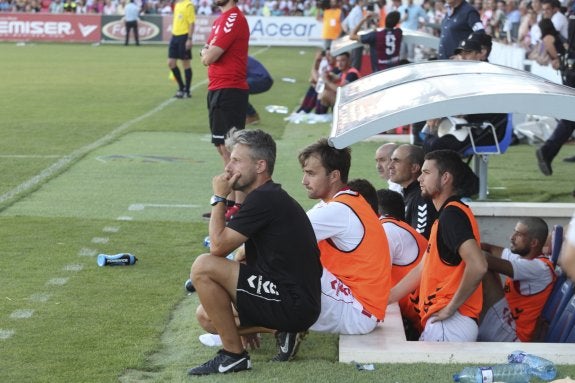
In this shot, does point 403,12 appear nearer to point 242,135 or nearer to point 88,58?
point 88,58

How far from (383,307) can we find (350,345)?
0.36m

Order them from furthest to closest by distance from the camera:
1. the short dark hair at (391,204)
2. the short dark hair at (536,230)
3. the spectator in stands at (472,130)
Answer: the spectator in stands at (472,130) → the short dark hair at (391,204) → the short dark hair at (536,230)

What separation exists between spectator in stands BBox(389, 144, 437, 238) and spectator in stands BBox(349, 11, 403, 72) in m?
10.8

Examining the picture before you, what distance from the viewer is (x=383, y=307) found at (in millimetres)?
5852

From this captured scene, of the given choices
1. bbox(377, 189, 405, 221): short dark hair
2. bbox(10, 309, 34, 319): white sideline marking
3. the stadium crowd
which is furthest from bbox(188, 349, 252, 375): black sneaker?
the stadium crowd

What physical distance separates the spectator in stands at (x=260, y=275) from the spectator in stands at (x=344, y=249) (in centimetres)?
26

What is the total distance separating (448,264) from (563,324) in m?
0.90

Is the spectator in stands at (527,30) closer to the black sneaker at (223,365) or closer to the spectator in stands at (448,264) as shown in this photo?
the spectator in stands at (448,264)

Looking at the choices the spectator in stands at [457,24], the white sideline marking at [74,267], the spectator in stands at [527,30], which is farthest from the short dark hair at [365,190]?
the spectator in stands at [527,30]

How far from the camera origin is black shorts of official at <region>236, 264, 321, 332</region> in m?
5.42

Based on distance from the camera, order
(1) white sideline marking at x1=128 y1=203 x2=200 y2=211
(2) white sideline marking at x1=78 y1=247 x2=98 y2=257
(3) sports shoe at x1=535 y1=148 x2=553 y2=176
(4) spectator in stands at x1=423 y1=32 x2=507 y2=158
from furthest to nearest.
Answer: (3) sports shoe at x1=535 y1=148 x2=553 y2=176, (4) spectator in stands at x1=423 y1=32 x2=507 y2=158, (1) white sideline marking at x1=128 y1=203 x2=200 y2=211, (2) white sideline marking at x1=78 y1=247 x2=98 y2=257

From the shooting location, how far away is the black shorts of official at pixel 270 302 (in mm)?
5422

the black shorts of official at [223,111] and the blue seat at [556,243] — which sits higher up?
the blue seat at [556,243]

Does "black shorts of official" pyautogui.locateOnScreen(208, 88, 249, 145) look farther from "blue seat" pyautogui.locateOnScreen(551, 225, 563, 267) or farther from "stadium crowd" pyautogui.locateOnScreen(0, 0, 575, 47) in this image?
"stadium crowd" pyautogui.locateOnScreen(0, 0, 575, 47)
